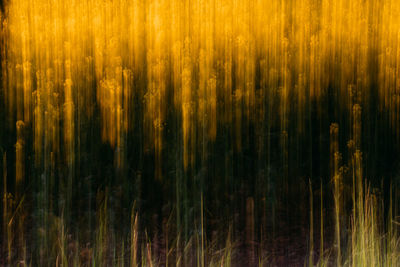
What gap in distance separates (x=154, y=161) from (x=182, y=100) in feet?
1.60

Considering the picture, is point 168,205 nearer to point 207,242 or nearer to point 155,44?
point 207,242

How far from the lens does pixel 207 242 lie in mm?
3844

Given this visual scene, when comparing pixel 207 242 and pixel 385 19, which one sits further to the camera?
pixel 385 19

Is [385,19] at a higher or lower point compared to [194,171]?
higher

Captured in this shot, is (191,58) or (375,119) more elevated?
(191,58)

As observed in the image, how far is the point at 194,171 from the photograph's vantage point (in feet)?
Answer: 12.7

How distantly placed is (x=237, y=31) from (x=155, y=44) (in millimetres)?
621

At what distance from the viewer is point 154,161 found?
3877 mm

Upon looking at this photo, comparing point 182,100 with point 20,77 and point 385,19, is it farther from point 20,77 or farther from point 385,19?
point 385,19


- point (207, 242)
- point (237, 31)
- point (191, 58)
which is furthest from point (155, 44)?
point (207, 242)

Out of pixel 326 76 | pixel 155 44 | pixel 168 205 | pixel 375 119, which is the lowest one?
pixel 168 205

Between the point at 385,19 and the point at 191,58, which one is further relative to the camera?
the point at 385,19

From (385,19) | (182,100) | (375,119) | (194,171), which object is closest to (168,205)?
(194,171)

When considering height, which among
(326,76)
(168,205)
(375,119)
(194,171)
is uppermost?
(326,76)
